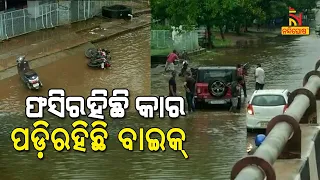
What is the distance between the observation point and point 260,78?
25.4m

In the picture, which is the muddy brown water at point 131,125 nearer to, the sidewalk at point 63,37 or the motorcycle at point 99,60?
the motorcycle at point 99,60

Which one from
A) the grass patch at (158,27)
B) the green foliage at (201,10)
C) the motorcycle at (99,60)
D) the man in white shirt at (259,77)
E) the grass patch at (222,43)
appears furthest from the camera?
the grass patch at (222,43)

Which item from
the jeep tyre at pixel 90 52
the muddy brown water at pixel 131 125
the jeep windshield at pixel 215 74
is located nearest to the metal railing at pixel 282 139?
the muddy brown water at pixel 131 125

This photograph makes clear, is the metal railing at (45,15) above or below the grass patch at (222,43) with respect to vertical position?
above

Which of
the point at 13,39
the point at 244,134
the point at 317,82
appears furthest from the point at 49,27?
the point at 317,82

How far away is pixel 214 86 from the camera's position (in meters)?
23.3

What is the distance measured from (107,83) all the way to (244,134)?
30.2 feet

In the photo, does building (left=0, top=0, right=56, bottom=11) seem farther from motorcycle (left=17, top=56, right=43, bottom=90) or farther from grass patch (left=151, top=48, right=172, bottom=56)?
motorcycle (left=17, top=56, right=43, bottom=90)

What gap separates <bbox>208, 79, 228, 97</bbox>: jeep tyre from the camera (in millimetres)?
23220

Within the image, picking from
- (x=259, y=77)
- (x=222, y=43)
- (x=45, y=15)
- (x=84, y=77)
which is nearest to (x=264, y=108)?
(x=259, y=77)

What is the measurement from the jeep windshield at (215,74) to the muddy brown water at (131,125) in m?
1.04

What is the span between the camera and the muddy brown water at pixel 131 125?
47.9 ft

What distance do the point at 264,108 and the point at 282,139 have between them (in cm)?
1475

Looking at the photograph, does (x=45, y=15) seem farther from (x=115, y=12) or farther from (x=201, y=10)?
(x=201, y=10)
